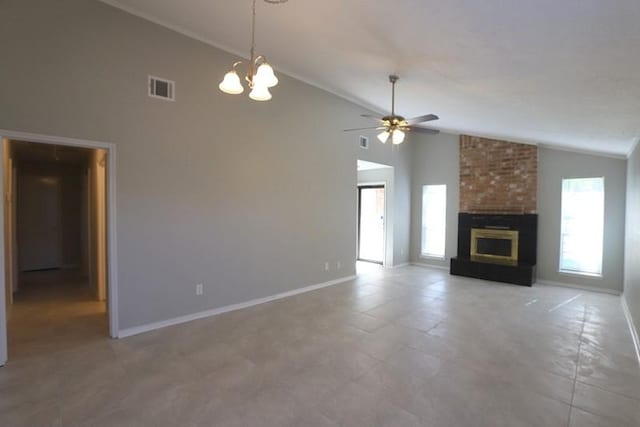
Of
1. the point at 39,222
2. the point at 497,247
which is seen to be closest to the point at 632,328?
the point at 497,247

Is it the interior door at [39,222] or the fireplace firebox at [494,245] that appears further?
the interior door at [39,222]

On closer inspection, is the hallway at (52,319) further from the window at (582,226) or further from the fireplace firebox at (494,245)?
the window at (582,226)

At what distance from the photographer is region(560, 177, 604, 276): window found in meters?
5.57

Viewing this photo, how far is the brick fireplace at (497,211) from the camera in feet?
20.1

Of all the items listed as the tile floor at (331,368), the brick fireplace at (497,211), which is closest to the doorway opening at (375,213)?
the brick fireplace at (497,211)

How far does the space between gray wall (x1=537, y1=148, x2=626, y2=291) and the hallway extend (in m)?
7.26

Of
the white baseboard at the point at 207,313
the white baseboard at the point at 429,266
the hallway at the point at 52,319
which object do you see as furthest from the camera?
the white baseboard at the point at 429,266

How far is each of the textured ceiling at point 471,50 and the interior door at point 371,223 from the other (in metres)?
3.18

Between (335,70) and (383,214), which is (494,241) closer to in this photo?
(383,214)

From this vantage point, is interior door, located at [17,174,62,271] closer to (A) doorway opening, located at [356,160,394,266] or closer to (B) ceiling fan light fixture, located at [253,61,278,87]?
(A) doorway opening, located at [356,160,394,266]

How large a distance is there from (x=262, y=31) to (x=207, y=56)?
0.93 m

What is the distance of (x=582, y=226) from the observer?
575 centimetres

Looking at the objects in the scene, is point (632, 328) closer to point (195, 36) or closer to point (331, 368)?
point (331, 368)

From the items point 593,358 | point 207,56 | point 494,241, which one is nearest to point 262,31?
point 207,56
